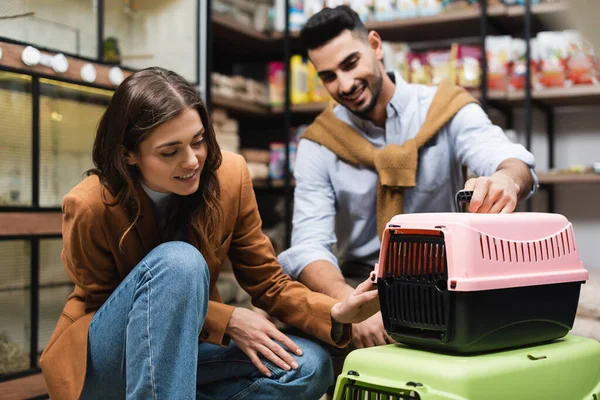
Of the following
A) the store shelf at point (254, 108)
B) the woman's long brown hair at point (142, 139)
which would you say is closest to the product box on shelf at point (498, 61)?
the store shelf at point (254, 108)

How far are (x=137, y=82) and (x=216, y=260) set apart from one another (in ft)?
1.26

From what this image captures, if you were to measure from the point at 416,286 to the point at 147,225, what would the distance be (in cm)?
54

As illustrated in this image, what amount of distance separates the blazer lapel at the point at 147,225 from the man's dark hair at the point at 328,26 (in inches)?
29.3

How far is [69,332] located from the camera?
1.25 metres

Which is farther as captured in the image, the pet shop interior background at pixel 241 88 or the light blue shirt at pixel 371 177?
the pet shop interior background at pixel 241 88

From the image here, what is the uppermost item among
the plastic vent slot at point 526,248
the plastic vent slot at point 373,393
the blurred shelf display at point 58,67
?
the blurred shelf display at point 58,67

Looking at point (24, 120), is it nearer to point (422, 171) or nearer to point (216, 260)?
point (216, 260)

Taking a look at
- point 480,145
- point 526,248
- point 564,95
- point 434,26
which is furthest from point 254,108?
point 526,248

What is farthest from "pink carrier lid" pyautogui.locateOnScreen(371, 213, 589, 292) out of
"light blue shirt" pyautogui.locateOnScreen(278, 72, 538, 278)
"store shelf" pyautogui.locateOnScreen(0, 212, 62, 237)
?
"store shelf" pyautogui.locateOnScreen(0, 212, 62, 237)

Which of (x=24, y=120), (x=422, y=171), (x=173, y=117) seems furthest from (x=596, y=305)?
(x=24, y=120)

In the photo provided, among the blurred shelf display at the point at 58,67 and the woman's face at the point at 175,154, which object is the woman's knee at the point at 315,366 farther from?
the blurred shelf display at the point at 58,67

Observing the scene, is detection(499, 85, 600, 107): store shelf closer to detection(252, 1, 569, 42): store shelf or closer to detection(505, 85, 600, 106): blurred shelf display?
detection(505, 85, 600, 106): blurred shelf display

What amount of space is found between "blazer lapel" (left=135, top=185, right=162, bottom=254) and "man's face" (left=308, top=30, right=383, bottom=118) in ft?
2.22

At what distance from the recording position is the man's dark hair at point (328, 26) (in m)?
1.80
